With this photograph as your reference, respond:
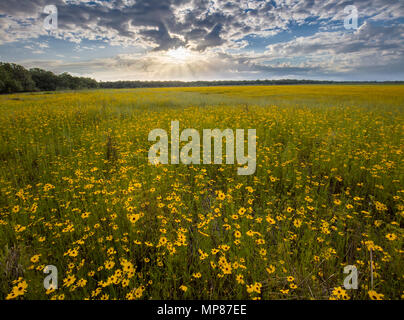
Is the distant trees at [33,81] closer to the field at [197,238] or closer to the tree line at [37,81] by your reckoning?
the tree line at [37,81]

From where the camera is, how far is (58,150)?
540 centimetres

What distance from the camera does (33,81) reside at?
51438 millimetres

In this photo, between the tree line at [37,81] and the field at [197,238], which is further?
the tree line at [37,81]

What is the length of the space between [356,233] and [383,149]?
11.5ft

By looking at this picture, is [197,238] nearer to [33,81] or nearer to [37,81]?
[33,81]

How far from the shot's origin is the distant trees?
139 ft

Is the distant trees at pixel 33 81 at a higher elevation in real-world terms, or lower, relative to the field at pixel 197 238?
higher

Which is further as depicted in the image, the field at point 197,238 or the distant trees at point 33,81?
the distant trees at point 33,81

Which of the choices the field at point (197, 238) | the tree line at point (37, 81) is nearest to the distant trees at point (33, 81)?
the tree line at point (37, 81)

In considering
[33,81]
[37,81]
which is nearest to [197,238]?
[33,81]

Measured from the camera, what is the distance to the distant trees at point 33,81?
1670 inches
